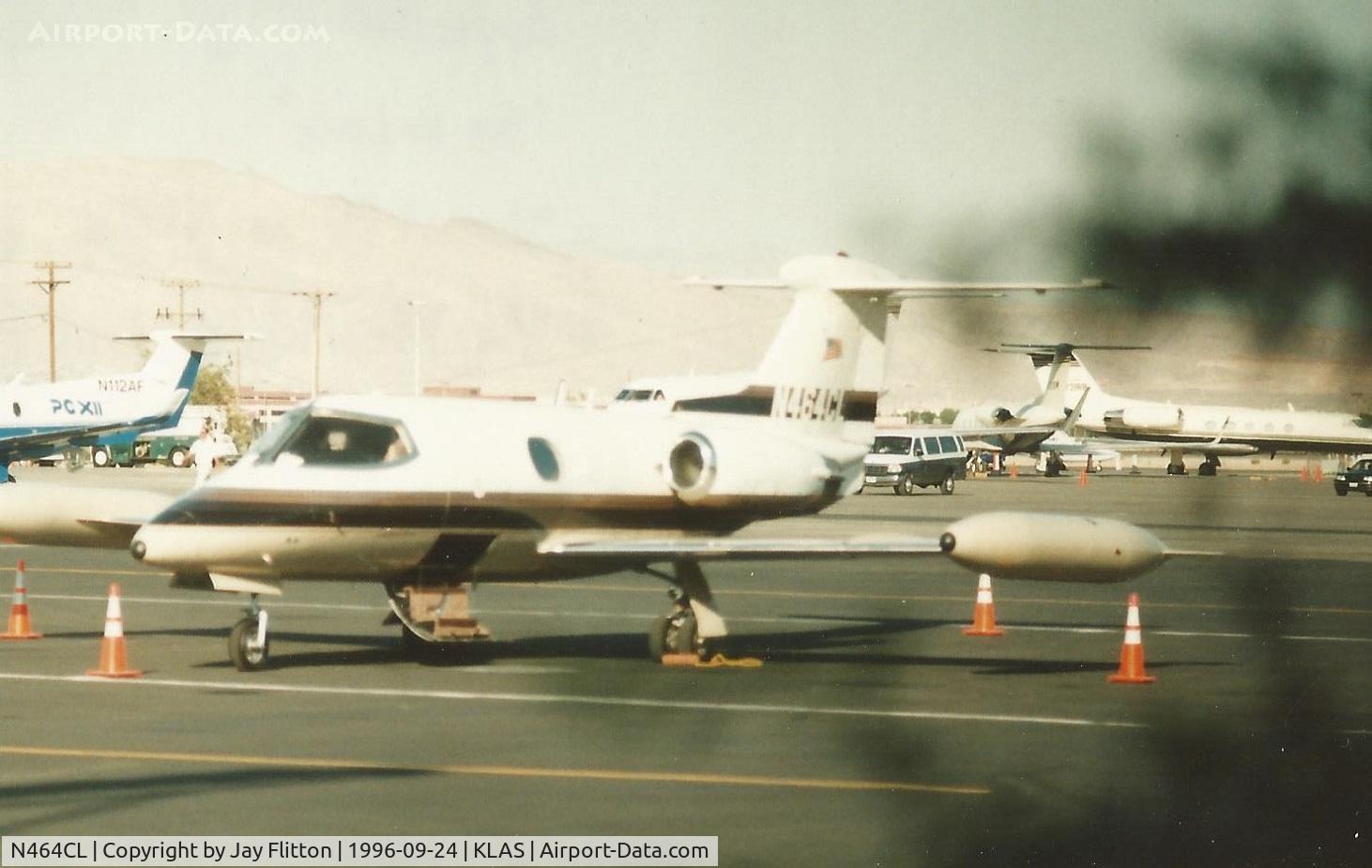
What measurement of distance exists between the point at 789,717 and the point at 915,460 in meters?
57.0

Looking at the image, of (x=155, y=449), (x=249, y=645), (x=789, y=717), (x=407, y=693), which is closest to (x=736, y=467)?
(x=407, y=693)

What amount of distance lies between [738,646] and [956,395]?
17.7m

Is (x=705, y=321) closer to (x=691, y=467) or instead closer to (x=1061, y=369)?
(x=1061, y=369)

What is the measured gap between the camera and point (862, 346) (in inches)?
795

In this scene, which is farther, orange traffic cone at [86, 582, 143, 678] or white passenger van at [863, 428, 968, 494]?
white passenger van at [863, 428, 968, 494]

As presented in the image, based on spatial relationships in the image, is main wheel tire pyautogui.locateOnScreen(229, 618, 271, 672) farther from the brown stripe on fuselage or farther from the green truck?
the green truck

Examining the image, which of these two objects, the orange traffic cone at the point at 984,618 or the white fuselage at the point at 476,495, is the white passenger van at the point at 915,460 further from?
the white fuselage at the point at 476,495

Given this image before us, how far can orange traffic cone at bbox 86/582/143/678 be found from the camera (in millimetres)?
16797

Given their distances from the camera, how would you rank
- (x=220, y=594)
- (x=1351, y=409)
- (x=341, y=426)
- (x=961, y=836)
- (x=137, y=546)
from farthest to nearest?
(x=220, y=594), (x=341, y=426), (x=137, y=546), (x=961, y=836), (x=1351, y=409)

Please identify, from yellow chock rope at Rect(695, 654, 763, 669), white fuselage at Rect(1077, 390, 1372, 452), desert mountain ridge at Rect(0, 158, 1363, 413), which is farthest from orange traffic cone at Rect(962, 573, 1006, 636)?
white fuselage at Rect(1077, 390, 1372, 452)

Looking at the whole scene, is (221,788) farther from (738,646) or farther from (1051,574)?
(738,646)

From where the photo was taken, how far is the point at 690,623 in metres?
18.4

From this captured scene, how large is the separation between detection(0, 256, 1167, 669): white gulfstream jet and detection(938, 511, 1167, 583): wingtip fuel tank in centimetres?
396

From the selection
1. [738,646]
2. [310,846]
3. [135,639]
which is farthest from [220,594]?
[310,846]
